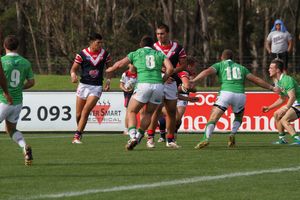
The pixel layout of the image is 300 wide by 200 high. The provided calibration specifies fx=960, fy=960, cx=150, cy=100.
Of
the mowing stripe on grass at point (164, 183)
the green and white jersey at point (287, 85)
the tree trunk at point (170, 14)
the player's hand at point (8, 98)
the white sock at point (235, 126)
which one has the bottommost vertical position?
the white sock at point (235, 126)

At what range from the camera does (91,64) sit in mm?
19797

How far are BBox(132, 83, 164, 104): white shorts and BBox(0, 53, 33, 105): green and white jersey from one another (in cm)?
270

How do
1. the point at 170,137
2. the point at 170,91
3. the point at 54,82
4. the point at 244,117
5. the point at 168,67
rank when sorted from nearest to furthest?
1. the point at 168,67
2. the point at 170,91
3. the point at 170,137
4. the point at 244,117
5. the point at 54,82

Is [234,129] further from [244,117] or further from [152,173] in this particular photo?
[244,117]

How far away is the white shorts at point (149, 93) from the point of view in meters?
16.5

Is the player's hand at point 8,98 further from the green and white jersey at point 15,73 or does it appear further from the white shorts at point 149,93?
the white shorts at point 149,93

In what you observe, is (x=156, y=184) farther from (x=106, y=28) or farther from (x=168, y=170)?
(x=106, y=28)

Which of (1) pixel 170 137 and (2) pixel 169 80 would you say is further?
(1) pixel 170 137

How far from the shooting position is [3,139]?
22.0 m

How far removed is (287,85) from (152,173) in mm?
7093

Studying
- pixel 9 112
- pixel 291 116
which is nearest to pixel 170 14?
pixel 291 116

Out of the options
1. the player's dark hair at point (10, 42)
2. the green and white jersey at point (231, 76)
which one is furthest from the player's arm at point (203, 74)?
the player's dark hair at point (10, 42)

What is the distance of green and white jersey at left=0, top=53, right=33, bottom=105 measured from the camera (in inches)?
561

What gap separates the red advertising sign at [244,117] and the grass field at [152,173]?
6825 millimetres
